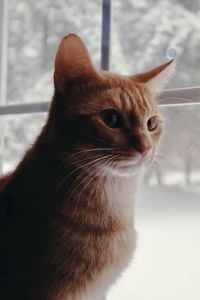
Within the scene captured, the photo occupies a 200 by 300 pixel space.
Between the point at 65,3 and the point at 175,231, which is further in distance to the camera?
the point at 65,3

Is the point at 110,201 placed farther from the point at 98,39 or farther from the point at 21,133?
the point at 21,133

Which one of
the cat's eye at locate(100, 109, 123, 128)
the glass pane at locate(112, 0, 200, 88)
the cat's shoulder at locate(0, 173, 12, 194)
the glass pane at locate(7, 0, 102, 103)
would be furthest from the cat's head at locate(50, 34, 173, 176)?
the glass pane at locate(7, 0, 102, 103)

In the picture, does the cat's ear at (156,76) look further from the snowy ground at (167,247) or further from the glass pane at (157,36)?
the snowy ground at (167,247)

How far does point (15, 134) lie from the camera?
1.38 m

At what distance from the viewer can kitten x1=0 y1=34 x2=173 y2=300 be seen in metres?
0.70

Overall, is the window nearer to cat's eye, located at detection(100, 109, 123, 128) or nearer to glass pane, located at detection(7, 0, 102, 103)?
glass pane, located at detection(7, 0, 102, 103)

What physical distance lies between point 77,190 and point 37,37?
77 centimetres

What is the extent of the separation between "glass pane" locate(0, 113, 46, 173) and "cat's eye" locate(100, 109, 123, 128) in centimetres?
61

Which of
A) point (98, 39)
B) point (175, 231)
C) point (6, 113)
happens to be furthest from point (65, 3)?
point (175, 231)

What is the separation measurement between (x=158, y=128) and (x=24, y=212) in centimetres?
28

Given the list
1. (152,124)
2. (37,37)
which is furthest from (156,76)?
(37,37)

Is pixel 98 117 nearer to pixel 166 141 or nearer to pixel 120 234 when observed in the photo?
pixel 120 234

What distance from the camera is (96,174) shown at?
0.74 m

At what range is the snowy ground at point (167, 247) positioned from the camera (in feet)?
3.34
